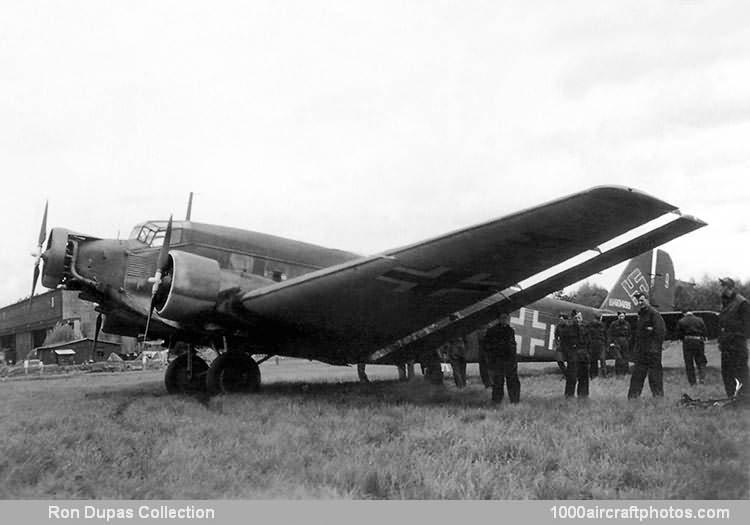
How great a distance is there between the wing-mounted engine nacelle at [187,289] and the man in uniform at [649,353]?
5.55 meters

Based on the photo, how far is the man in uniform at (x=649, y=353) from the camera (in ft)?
25.5

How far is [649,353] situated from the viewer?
7.84 meters

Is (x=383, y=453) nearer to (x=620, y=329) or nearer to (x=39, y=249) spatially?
(x=39, y=249)

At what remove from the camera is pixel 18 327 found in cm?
3578

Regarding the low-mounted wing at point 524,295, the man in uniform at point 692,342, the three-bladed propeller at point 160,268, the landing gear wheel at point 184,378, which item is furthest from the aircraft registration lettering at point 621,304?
the three-bladed propeller at point 160,268

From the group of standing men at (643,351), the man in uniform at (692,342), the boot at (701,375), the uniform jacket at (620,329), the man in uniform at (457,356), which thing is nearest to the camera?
the group of standing men at (643,351)

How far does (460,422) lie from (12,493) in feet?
12.3

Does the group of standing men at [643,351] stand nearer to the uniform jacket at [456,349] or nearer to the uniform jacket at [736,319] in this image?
the uniform jacket at [736,319]

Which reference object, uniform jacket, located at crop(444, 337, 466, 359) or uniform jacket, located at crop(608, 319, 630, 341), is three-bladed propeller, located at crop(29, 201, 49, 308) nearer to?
uniform jacket, located at crop(444, 337, 466, 359)

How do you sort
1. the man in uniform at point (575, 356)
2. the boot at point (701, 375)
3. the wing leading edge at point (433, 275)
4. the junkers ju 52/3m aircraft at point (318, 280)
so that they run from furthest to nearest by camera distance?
the boot at point (701, 375) < the man in uniform at point (575, 356) < the junkers ju 52/3m aircraft at point (318, 280) < the wing leading edge at point (433, 275)

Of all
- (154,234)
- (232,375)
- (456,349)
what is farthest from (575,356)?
(154,234)

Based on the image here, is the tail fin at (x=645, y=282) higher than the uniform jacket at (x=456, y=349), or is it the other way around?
the tail fin at (x=645, y=282)

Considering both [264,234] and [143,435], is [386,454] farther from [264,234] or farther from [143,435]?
[264,234]
